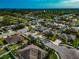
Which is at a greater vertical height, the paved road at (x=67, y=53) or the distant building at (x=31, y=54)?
the distant building at (x=31, y=54)

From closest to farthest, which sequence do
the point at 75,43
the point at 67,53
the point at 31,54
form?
the point at 31,54 → the point at 67,53 → the point at 75,43

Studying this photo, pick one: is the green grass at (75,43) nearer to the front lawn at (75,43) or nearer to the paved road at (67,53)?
the front lawn at (75,43)

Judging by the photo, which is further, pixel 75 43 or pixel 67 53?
pixel 75 43

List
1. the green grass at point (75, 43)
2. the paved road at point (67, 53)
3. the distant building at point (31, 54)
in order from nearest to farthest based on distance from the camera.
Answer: the distant building at point (31, 54), the paved road at point (67, 53), the green grass at point (75, 43)

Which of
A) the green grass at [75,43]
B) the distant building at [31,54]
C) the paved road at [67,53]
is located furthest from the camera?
the green grass at [75,43]

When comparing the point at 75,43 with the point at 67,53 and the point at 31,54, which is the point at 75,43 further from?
the point at 31,54

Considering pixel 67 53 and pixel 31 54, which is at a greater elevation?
pixel 31 54

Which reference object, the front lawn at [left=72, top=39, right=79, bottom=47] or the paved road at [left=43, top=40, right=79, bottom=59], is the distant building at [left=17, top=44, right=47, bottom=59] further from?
the front lawn at [left=72, top=39, right=79, bottom=47]

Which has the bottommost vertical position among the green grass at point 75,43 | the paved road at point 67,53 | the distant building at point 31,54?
the green grass at point 75,43

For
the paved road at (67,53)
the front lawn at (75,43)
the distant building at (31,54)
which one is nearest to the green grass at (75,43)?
the front lawn at (75,43)

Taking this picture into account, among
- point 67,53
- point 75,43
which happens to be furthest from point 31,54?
point 75,43

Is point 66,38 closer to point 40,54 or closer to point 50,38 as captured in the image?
point 50,38
